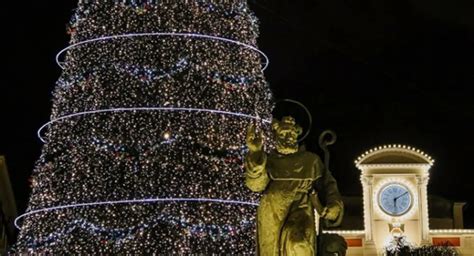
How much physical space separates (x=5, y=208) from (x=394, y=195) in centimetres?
1223

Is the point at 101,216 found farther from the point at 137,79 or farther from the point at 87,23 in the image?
the point at 87,23

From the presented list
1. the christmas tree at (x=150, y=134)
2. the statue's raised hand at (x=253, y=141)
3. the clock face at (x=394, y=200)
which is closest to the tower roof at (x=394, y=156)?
the clock face at (x=394, y=200)

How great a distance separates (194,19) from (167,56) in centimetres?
89

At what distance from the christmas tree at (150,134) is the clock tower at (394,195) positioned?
6.14 m

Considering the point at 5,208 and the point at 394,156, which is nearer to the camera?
the point at 394,156

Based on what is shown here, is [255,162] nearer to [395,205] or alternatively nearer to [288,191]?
[288,191]

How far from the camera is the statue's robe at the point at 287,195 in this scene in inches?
299

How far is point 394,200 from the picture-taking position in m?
23.9

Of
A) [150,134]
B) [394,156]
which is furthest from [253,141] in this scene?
[394,156]

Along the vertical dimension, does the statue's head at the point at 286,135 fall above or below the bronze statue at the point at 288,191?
above

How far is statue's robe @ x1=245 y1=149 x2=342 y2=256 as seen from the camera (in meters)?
7.59

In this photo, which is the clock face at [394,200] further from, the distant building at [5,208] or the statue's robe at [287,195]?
Result: the statue's robe at [287,195]

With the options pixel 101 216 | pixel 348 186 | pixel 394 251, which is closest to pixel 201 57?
pixel 101 216

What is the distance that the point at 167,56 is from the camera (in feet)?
57.5
